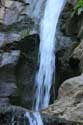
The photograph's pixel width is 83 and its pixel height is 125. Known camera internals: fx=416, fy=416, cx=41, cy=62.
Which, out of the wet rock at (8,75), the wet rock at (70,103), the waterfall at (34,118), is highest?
the wet rock at (8,75)

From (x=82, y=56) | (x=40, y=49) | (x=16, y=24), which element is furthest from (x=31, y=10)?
(x=82, y=56)

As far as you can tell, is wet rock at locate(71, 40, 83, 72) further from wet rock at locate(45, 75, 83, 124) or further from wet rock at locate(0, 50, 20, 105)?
wet rock at locate(0, 50, 20, 105)

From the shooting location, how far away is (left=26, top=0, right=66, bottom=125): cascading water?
15.5 metres

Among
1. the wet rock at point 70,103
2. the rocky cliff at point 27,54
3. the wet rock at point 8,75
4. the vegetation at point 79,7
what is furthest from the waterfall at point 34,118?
the vegetation at point 79,7

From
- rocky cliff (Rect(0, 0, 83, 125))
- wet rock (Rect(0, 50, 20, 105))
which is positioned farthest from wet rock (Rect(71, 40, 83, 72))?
wet rock (Rect(0, 50, 20, 105))

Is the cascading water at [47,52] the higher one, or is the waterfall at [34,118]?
the cascading water at [47,52]

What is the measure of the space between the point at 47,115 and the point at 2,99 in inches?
187

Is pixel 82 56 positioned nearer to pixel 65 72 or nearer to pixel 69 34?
pixel 65 72

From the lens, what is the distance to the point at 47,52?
655 inches

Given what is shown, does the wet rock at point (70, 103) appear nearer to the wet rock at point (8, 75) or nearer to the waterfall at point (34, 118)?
the waterfall at point (34, 118)

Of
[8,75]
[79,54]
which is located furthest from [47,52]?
[79,54]

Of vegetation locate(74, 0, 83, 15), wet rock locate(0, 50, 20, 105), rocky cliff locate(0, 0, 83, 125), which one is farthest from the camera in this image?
vegetation locate(74, 0, 83, 15)

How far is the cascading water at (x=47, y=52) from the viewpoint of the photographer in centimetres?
1553

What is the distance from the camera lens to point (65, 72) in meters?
15.8
